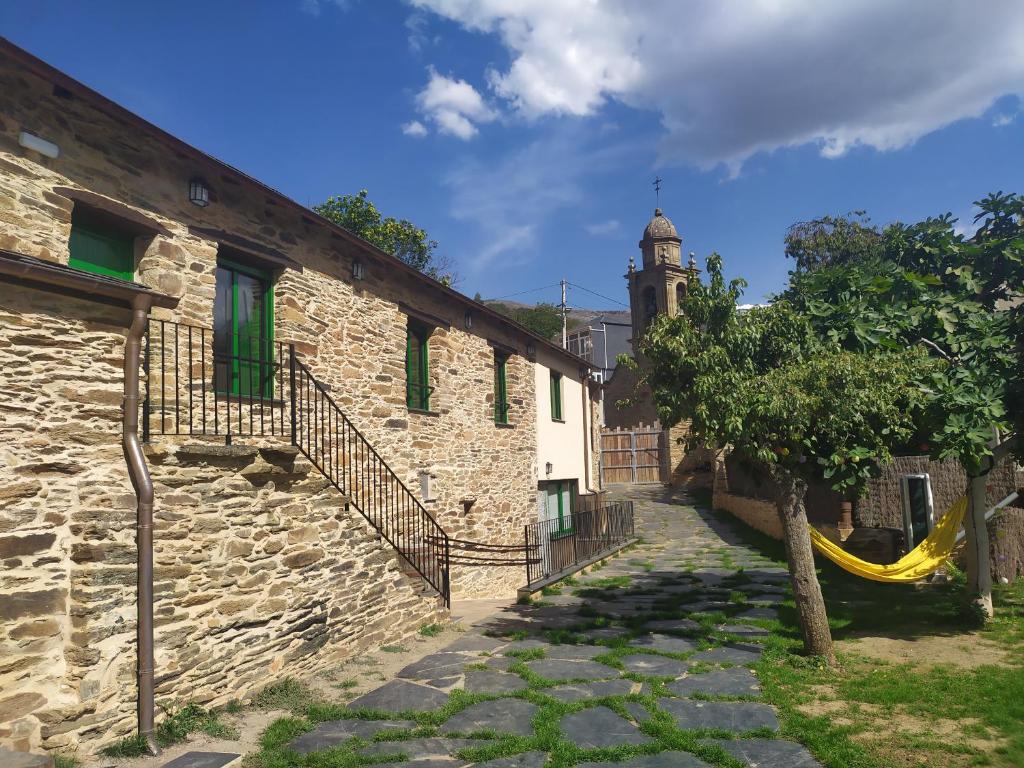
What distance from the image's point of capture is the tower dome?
36.9 m

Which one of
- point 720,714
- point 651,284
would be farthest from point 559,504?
point 651,284

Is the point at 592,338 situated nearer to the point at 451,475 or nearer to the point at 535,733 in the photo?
the point at 451,475

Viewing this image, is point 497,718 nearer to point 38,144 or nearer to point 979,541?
point 38,144

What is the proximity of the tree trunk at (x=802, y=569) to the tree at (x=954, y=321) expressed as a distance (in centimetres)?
188

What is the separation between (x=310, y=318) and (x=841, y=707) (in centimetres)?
725

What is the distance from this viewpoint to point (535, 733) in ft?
18.1

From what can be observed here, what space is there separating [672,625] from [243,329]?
6649 millimetres

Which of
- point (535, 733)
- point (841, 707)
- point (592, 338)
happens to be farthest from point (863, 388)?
point (592, 338)

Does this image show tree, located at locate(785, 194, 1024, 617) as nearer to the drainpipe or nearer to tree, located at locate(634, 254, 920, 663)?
tree, located at locate(634, 254, 920, 663)

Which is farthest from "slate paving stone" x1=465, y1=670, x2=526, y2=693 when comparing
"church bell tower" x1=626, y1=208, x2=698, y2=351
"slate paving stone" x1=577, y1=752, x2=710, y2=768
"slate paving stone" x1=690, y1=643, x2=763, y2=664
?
"church bell tower" x1=626, y1=208, x2=698, y2=351

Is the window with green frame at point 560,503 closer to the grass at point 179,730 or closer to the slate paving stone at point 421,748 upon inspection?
the slate paving stone at point 421,748

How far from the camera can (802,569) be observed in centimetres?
764

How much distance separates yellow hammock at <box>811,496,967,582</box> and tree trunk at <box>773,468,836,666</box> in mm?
1633

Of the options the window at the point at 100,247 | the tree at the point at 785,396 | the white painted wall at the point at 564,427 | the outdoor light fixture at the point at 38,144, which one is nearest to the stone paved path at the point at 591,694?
the tree at the point at 785,396
